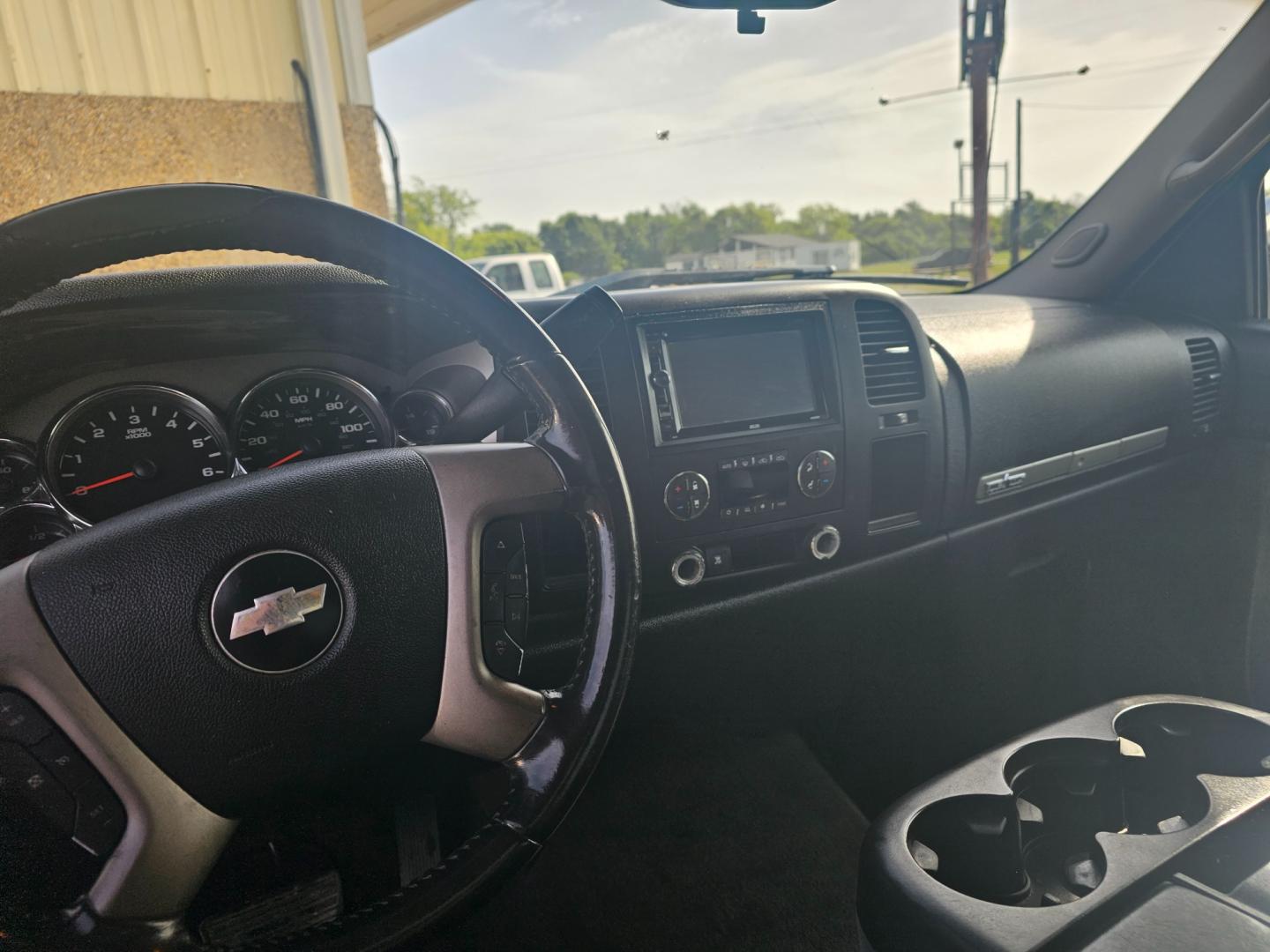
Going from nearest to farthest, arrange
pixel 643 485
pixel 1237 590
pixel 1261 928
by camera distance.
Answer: pixel 1261 928
pixel 643 485
pixel 1237 590

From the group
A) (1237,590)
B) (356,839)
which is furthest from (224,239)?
(1237,590)

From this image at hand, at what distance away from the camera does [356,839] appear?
4.26 feet

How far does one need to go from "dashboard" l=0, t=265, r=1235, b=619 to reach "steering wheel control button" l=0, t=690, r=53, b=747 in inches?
16.7

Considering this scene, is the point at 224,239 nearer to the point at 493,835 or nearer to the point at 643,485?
the point at 493,835

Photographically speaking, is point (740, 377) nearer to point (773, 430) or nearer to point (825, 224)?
point (773, 430)

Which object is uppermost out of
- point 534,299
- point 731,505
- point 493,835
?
point 534,299

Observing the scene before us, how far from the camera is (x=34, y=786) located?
2.76ft

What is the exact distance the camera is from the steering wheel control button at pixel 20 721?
0.82 m

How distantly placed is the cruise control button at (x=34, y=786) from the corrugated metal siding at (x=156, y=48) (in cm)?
229

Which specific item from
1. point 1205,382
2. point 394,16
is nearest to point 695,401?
point 1205,382

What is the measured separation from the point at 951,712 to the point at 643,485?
101 cm

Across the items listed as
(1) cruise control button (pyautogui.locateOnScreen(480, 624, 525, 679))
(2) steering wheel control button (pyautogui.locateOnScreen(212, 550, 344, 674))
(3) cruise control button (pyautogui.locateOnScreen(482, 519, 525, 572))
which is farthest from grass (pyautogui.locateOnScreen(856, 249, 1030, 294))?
(2) steering wheel control button (pyautogui.locateOnScreen(212, 550, 344, 674))

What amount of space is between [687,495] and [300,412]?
0.65m

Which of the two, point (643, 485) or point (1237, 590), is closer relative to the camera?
point (643, 485)
